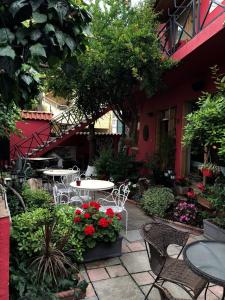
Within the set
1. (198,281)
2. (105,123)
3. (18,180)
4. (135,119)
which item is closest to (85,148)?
(105,123)

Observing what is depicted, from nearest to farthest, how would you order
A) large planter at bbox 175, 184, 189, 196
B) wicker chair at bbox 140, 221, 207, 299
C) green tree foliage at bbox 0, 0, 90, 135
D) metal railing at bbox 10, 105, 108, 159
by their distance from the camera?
green tree foliage at bbox 0, 0, 90, 135 → wicker chair at bbox 140, 221, 207, 299 → large planter at bbox 175, 184, 189, 196 → metal railing at bbox 10, 105, 108, 159

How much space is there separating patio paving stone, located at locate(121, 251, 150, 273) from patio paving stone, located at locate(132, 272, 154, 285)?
3.5 inches

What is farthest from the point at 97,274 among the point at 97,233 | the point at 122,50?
the point at 122,50

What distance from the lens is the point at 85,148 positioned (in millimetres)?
13398

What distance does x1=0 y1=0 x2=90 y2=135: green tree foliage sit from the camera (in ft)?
4.12

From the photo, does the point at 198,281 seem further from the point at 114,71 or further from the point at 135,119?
the point at 135,119

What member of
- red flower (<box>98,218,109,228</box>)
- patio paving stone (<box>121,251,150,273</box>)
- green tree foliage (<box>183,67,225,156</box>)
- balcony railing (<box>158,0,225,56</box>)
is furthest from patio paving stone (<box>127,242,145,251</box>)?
balcony railing (<box>158,0,225,56</box>)

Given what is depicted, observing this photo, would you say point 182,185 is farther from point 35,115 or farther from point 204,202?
point 35,115

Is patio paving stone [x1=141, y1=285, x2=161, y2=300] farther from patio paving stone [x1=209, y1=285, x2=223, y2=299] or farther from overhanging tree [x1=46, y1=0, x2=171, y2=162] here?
overhanging tree [x1=46, y1=0, x2=171, y2=162]

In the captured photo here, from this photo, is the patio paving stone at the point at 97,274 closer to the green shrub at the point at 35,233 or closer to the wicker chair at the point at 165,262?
the green shrub at the point at 35,233

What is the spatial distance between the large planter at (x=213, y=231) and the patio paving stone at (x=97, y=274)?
1896mm

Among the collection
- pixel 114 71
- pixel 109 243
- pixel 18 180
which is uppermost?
pixel 114 71

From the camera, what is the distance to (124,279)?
301 centimetres

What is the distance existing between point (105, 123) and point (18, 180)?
11291 mm
